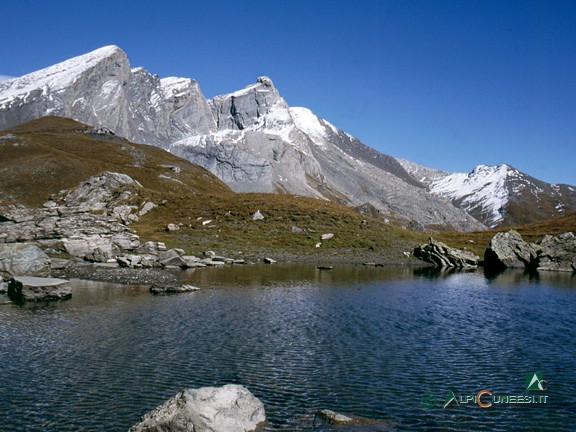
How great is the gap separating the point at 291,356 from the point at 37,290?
2425 cm

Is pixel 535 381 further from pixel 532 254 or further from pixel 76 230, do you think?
pixel 532 254

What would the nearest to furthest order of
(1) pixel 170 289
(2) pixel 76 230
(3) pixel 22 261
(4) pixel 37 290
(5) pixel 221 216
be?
(4) pixel 37 290, (1) pixel 170 289, (3) pixel 22 261, (2) pixel 76 230, (5) pixel 221 216

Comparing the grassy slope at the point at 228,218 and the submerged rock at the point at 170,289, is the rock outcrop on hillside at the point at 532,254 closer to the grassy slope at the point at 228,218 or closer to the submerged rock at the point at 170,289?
the grassy slope at the point at 228,218

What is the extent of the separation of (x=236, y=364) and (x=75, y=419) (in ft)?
26.6

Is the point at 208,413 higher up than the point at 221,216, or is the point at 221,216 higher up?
the point at 221,216

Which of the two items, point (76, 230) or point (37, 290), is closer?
point (37, 290)

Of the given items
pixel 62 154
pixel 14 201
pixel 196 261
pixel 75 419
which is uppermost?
pixel 62 154

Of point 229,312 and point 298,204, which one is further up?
point 298,204

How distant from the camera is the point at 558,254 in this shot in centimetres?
8338

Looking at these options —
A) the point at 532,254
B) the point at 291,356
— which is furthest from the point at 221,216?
the point at 291,356

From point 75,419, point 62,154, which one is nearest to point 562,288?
point 75,419

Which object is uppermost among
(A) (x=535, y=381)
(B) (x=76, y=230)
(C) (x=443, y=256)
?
(B) (x=76, y=230)

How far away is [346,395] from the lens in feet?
62.6

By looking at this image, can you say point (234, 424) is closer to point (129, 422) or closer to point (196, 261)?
point (129, 422)
